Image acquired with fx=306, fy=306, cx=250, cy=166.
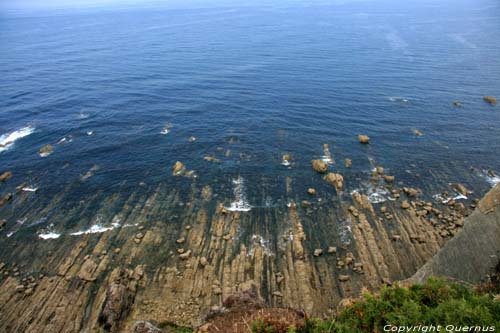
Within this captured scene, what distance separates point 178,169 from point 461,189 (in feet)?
153

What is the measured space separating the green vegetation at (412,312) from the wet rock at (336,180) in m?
27.7

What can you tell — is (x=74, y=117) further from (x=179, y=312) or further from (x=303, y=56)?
(x=303, y=56)

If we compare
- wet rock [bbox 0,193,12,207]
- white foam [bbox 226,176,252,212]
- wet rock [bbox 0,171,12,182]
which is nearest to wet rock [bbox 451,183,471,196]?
white foam [bbox 226,176,252,212]

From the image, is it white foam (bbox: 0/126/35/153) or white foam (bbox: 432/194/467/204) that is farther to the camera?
white foam (bbox: 0/126/35/153)

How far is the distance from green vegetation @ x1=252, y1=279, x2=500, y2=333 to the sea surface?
25650 millimetres

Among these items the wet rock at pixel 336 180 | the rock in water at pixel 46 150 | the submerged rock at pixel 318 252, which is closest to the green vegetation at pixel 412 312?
the submerged rock at pixel 318 252

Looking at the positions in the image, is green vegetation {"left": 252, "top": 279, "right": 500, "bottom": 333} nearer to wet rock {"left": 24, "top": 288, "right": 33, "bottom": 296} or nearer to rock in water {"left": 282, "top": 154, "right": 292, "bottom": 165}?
wet rock {"left": 24, "top": 288, "right": 33, "bottom": 296}

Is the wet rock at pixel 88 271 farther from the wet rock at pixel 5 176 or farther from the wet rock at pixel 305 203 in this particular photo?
the wet rock at pixel 305 203

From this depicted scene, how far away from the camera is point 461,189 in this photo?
48375mm

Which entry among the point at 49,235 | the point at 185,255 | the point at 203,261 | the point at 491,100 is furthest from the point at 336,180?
the point at 491,100

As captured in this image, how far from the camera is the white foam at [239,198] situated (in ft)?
150

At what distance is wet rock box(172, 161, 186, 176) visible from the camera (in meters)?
54.2

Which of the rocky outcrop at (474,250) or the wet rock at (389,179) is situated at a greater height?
the rocky outcrop at (474,250)

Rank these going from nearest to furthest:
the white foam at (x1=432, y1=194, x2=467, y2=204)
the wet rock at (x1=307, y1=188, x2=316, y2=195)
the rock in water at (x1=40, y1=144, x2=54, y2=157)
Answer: the white foam at (x1=432, y1=194, x2=467, y2=204), the wet rock at (x1=307, y1=188, x2=316, y2=195), the rock in water at (x1=40, y1=144, x2=54, y2=157)
